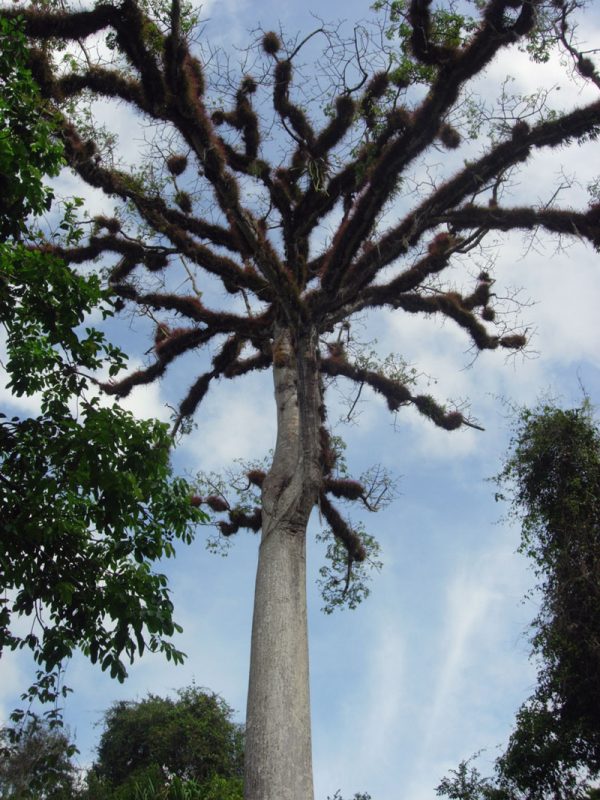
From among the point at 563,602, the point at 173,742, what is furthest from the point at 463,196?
the point at 173,742

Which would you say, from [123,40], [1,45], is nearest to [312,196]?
[123,40]

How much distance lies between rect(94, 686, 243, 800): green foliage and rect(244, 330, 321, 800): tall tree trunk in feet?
45.3

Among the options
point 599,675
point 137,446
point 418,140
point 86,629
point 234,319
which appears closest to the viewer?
point 86,629

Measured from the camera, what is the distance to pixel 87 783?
20109 millimetres

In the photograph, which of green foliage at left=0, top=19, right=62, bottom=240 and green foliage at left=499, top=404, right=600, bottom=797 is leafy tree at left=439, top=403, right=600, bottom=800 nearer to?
green foliage at left=499, top=404, right=600, bottom=797

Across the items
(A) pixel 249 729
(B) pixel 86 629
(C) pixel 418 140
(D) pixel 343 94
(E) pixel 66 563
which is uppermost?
(D) pixel 343 94

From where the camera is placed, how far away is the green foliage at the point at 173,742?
65.5 feet

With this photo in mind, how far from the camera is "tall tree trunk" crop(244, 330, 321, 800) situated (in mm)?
5527

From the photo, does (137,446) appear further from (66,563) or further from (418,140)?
(418,140)

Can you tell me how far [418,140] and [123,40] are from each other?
142 inches

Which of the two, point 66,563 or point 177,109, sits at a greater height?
point 177,109

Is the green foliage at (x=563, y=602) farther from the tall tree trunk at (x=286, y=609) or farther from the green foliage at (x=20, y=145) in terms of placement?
the green foliage at (x=20, y=145)

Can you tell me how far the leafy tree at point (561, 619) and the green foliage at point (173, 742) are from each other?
10.7 m

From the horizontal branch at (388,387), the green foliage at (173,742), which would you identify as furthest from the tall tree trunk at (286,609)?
the green foliage at (173,742)
